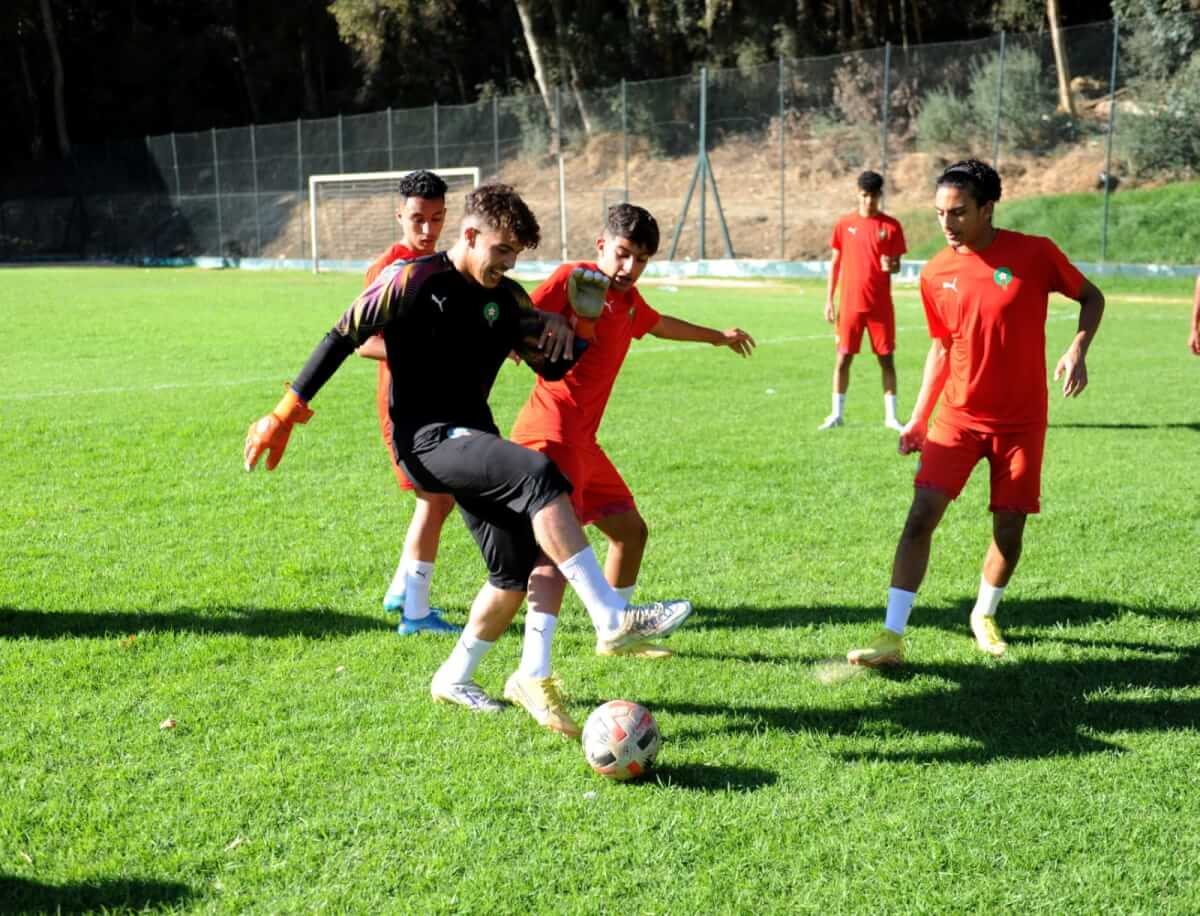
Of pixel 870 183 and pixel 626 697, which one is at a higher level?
pixel 870 183

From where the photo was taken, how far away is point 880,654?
5.02m

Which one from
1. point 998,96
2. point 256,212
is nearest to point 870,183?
point 998,96

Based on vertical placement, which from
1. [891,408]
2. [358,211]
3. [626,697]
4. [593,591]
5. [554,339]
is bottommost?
[891,408]

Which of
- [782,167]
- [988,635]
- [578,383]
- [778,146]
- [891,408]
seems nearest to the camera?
[578,383]

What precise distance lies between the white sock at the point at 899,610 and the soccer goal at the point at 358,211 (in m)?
35.6

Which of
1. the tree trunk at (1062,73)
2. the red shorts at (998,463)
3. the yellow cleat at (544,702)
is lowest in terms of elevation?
the yellow cleat at (544,702)

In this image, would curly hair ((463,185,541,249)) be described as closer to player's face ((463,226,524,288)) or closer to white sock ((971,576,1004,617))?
player's face ((463,226,524,288))

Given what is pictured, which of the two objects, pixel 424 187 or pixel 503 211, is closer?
pixel 503 211

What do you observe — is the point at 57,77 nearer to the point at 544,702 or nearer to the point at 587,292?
the point at 587,292

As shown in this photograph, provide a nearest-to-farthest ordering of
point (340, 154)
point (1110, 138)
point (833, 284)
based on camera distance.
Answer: point (833, 284), point (1110, 138), point (340, 154)

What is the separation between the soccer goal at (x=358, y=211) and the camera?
40500mm

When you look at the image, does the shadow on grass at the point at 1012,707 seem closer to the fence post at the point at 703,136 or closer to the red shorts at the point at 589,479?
the red shorts at the point at 589,479

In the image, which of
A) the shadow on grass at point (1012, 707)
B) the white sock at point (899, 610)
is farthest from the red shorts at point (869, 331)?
the white sock at point (899, 610)

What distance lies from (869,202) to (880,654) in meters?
7.02
